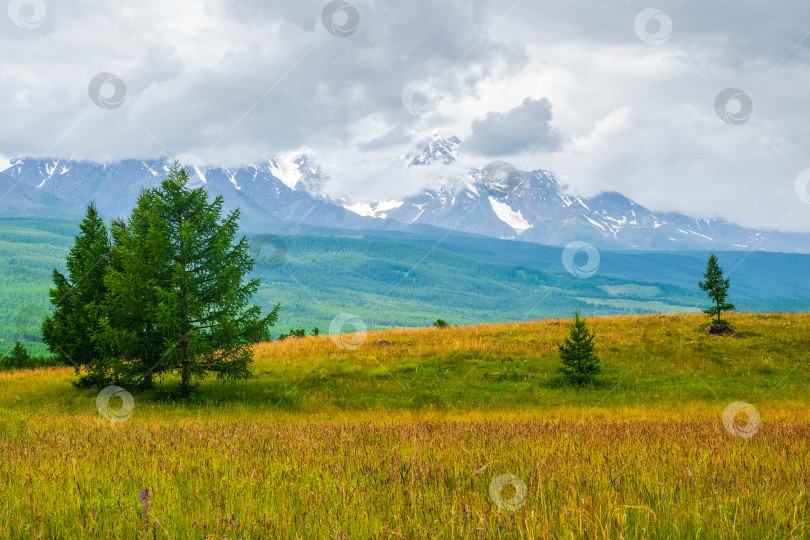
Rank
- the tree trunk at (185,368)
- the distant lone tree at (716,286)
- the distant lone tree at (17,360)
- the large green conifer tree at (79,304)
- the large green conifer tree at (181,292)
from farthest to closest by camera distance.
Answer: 1. the distant lone tree at (17,360)
2. the distant lone tree at (716,286)
3. the large green conifer tree at (79,304)
4. the tree trunk at (185,368)
5. the large green conifer tree at (181,292)

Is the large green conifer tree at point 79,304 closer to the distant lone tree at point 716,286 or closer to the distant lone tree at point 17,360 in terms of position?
the distant lone tree at point 17,360

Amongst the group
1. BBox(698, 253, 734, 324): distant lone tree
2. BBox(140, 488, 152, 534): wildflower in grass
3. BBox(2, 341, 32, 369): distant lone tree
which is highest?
BBox(698, 253, 734, 324): distant lone tree

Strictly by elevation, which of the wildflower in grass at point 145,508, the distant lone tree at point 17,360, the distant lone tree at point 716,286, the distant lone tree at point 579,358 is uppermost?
the distant lone tree at point 716,286

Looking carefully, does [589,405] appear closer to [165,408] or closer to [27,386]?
[165,408]

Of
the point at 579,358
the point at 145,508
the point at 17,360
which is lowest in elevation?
the point at 17,360

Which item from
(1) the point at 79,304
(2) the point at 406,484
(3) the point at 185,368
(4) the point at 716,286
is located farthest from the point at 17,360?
(4) the point at 716,286

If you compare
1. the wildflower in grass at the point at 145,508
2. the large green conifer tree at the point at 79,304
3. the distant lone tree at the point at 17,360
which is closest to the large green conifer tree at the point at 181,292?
the large green conifer tree at the point at 79,304

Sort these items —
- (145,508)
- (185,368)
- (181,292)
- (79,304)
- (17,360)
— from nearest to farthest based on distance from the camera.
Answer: (145,508) < (181,292) < (185,368) < (79,304) < (17,360)

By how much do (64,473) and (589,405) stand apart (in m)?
17.5

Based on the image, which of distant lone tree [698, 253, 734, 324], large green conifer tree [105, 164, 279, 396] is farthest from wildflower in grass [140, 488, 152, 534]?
distant lone tree [698, 253, 734, 324]

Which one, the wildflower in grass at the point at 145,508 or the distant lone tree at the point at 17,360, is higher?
the wildflower in grass at the point at 145,508

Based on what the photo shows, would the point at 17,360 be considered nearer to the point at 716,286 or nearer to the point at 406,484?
→ the point at 406,484

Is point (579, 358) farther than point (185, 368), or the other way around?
point (579, 358)

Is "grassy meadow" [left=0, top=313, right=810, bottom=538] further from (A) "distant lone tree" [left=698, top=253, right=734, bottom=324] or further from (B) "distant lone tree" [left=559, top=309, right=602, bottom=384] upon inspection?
(A) "distant lone tree" [left=698, top=253, right=734, bottom=324]
